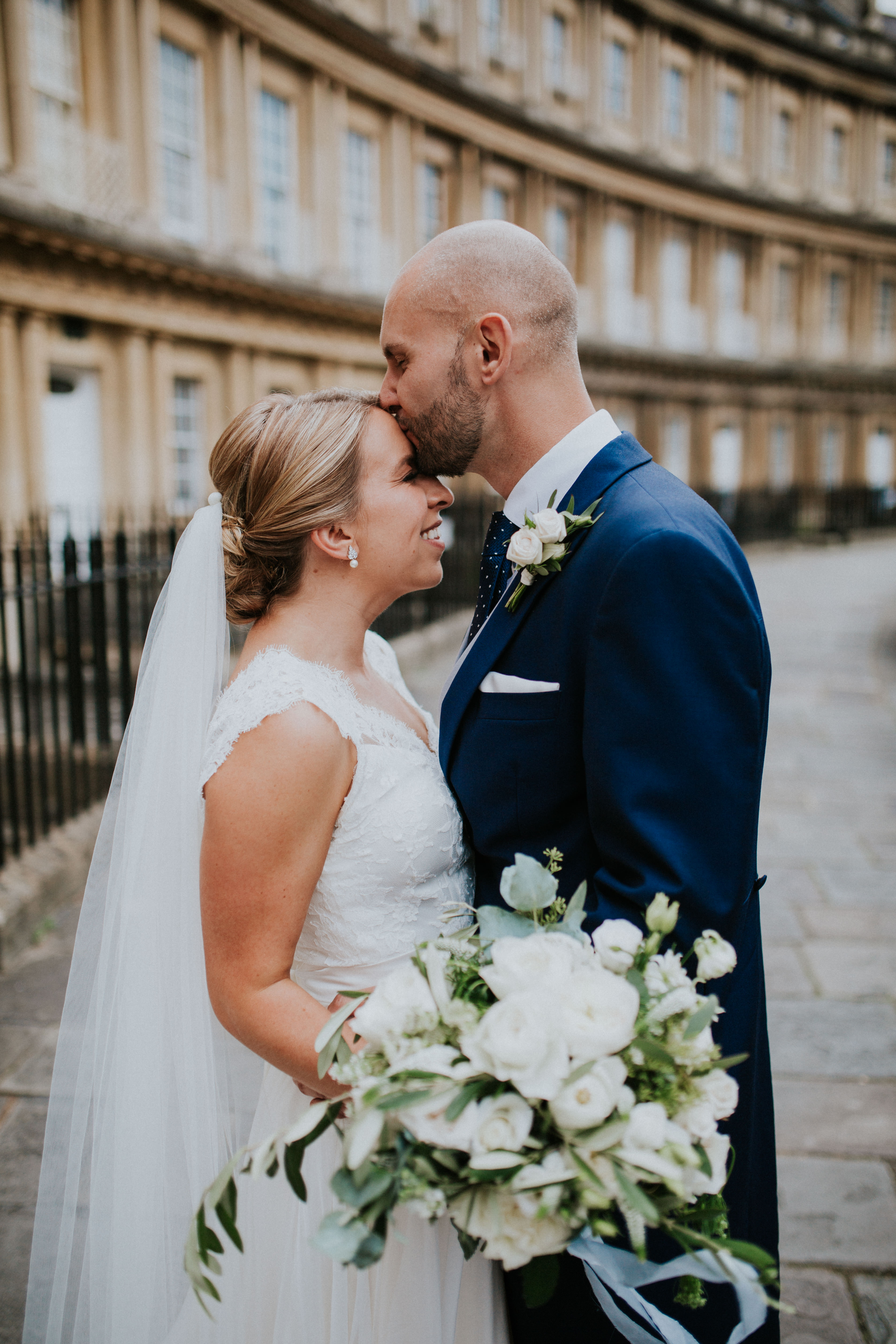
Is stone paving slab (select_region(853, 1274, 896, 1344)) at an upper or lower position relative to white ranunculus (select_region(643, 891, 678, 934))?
lower

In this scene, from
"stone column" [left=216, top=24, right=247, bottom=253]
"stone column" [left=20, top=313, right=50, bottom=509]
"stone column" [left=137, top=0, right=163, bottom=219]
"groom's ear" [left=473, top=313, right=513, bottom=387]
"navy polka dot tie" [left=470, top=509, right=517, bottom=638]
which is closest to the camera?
"groom's ear" [left=473, top=313, right=513, bottom=387]

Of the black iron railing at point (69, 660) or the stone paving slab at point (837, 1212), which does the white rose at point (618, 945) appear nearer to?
the stone paving slab at point (837, 1212)

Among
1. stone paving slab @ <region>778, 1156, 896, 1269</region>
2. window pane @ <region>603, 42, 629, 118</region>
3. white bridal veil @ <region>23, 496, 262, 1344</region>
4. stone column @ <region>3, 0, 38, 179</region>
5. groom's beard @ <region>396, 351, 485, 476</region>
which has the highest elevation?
window pane @ <region>603, 42, 629, 118</region>

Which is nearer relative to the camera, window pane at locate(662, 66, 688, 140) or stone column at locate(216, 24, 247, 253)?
stone column at locate(216, 24, 247, 253)

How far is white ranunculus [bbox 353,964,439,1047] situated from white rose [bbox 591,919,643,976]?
24cm

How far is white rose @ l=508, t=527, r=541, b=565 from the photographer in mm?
1791

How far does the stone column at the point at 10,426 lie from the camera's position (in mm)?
12156

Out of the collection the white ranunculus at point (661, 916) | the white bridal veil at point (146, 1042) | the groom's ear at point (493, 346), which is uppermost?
the groom's ear at point (493, 346)

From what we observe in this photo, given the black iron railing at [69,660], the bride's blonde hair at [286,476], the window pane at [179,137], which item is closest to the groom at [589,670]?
the bride's blonde hair at [286,476]

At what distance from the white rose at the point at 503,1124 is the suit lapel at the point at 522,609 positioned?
828 mm

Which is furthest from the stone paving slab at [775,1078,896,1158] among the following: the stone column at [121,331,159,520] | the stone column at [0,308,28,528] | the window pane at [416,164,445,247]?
the window pane at [416,164,445,247]

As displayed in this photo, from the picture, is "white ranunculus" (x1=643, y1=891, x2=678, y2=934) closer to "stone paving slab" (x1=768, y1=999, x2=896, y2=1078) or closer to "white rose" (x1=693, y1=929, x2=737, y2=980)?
"white rose" (x1=693, y1=929, x2=737, y2=980)

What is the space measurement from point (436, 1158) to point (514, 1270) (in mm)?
915

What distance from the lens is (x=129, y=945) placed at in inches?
89.4
